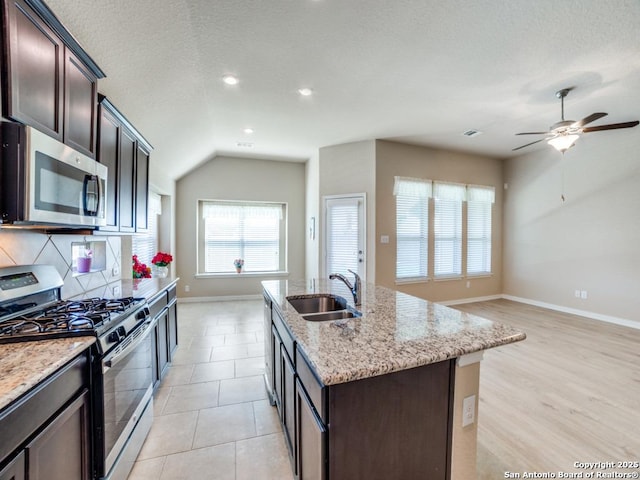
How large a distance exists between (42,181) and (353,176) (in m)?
4.03

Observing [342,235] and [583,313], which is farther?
[342,235]

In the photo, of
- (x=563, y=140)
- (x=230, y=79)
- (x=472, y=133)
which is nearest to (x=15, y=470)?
(x=230, y=79)

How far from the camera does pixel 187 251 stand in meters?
5.47

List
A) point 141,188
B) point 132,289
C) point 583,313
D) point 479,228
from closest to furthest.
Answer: point 132,289 < point 141,188 < point 583,313 < point 479,228

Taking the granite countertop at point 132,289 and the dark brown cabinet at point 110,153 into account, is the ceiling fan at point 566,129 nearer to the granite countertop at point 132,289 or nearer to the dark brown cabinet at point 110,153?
the dark brown cabinet at point 110,153

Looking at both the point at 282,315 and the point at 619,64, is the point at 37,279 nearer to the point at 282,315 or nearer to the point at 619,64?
the point at 282,315

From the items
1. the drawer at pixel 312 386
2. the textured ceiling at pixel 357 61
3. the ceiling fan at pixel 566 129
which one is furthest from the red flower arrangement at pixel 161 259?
the ceiling fan at pixel 566 129

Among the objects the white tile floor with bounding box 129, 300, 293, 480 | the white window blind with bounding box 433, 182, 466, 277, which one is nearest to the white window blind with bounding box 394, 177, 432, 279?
the white window blind with bounding box 433, 182, 466, 277

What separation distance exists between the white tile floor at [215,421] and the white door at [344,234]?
6.42 feet

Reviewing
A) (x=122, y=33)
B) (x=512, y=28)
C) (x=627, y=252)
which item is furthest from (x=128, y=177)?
(x=627, y=252)

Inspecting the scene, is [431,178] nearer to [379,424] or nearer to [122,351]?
[379,424]

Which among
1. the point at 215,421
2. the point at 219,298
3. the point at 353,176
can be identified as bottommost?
the point at 215,421

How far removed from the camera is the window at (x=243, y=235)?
564cm

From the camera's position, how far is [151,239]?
4680mm
